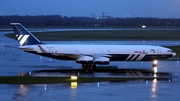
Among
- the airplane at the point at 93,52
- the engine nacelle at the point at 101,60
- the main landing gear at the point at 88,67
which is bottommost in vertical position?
the main landing gear at the point at 88,67

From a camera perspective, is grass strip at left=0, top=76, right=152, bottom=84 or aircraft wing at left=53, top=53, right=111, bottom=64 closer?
grass strip at left=0, top=76, right=152, bottom=84

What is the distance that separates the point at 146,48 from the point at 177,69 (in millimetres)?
3942

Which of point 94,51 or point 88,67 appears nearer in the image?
point 88,67

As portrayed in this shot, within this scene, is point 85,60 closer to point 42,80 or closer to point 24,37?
point 24,37

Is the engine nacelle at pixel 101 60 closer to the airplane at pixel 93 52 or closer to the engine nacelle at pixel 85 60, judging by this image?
the airplane at pixel 93 52

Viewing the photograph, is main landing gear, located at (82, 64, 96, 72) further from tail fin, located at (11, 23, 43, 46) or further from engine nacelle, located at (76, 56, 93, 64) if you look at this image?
tail fin, located at (11, 23, 43, 46)

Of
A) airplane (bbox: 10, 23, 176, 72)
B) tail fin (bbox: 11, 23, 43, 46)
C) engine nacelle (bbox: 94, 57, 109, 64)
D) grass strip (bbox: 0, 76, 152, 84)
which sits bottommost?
grass strip (bbox: 0, 76, 152, 84)

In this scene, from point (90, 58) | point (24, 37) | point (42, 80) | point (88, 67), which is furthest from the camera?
point (24, 37)

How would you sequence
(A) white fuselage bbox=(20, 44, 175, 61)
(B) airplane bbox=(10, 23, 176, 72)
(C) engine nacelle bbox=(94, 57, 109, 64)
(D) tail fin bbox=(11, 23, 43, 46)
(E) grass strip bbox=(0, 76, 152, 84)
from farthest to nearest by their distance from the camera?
(D) tail fin bbox=(11, 23, 43, 46) → (A) white fuselage bbox=(20, 44, 175, 61) → (B) airplane bbox=(10, 23, 176, 72) → (C) engine nacelle bbox=(94, 57, 109, 64) → (E) grass strip bbox=(0, 76, 152, 84)

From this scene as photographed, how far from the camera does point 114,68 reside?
48031mm

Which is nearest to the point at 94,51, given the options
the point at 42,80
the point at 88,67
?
the point at 88,67

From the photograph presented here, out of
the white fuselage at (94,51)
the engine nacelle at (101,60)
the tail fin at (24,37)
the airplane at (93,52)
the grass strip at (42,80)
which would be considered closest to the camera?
the grass strip at (42,80)

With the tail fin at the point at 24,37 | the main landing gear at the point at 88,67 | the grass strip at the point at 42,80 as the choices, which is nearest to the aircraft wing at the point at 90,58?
the main landing gear at the point at 88,67

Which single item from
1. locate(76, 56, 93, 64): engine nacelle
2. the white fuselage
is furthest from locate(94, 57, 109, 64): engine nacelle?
the white fuselage
